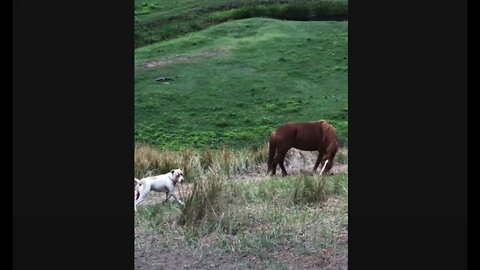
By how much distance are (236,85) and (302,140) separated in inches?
41.3

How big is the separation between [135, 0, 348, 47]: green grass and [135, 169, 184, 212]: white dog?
5.14 ft

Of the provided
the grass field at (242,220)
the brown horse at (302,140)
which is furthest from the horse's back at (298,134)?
the grass field at (242,220)

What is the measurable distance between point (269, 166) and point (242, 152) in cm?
46

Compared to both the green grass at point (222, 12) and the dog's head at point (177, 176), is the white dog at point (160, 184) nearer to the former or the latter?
the dog's head at point (177, 176)

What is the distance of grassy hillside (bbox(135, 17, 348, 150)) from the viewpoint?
894 cm

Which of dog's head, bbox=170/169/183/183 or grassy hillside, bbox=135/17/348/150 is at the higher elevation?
grassy hillside, bbox=135/17/348/150

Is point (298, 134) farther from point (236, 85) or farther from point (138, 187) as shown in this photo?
point (138, 187)

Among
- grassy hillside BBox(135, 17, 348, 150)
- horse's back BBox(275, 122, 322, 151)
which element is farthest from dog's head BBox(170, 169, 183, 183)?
horse's back BBox(275, 122, 322, 151)

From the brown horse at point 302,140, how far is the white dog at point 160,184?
119 cm

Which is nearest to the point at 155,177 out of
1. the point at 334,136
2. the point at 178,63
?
the point at 178,63

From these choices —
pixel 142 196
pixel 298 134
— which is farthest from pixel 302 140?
pixel 142 196

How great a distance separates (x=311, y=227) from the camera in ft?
27.8

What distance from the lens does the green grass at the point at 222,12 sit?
902 centimetres

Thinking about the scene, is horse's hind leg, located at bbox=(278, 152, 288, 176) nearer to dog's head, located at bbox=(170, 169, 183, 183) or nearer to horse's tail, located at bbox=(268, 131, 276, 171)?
horse's tail, located at bbox=(268, 131, 276, 171)
